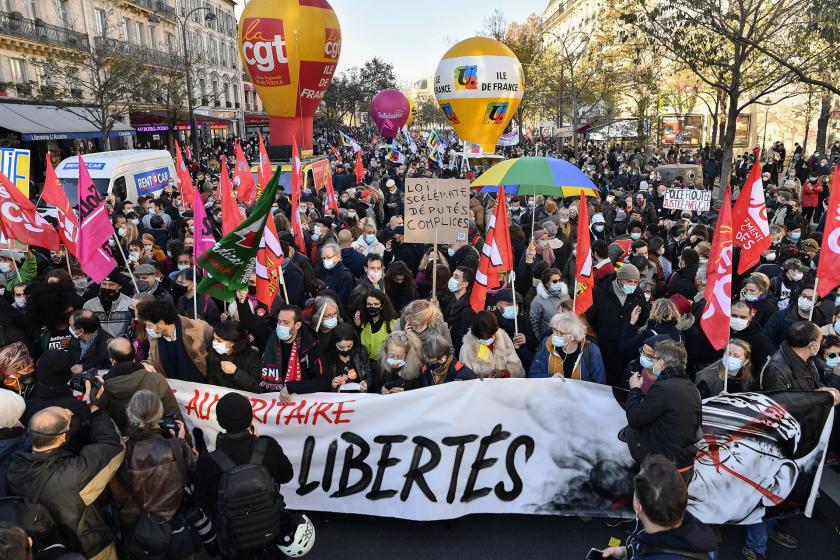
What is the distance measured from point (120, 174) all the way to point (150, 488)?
45.7ft

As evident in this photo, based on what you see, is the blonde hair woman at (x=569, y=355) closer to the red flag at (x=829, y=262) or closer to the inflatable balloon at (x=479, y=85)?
the red flag at (x=829, y=262)

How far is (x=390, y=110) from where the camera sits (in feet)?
136

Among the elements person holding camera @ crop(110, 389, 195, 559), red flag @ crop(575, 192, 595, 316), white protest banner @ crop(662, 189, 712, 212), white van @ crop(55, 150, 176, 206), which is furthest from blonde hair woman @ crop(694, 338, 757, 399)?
white van @ crop(55, 150, 176, 206)

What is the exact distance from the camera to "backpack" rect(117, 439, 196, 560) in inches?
128

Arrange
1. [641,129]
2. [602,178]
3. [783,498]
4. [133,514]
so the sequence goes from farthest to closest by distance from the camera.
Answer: [641,129]
[602,178]
[783,498]
[133,514]

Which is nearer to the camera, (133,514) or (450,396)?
(133,514)

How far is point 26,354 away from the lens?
443 cm

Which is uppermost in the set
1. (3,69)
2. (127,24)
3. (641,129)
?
(127,24)

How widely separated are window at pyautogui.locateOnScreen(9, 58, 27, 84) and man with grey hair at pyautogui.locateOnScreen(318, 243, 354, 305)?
2812cm

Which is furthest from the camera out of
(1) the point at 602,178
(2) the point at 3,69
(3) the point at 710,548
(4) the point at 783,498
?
(2) the point at 3,69

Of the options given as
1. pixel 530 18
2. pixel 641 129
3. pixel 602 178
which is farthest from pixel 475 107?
pixel 530 18

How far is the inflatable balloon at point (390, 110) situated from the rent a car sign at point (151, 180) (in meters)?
24.8

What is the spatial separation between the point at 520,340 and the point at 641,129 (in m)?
27.6

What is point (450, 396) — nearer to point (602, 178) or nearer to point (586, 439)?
point (586, 439)
